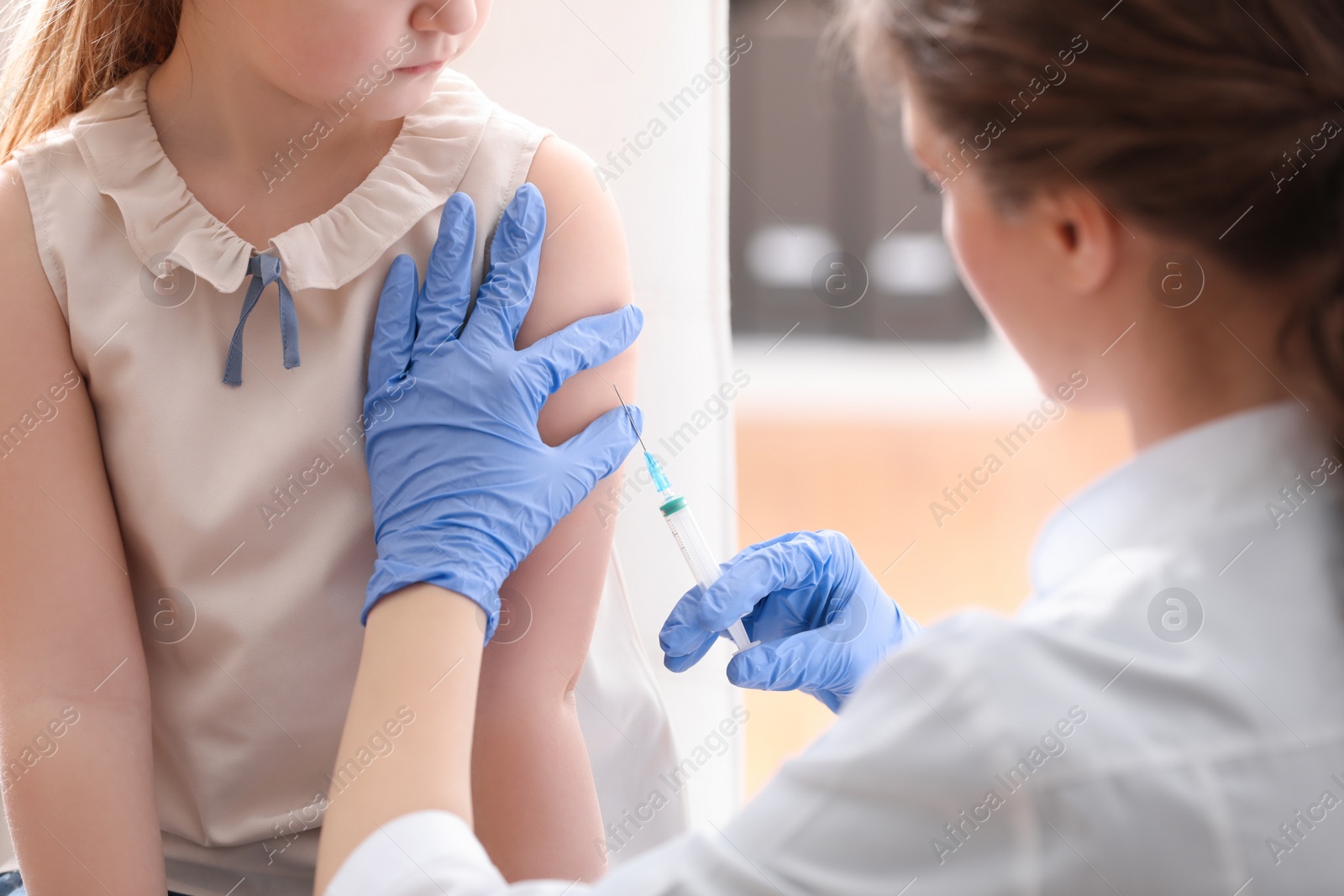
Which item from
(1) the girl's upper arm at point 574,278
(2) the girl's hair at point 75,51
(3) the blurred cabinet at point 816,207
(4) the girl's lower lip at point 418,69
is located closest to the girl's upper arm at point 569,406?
(1) the girl's upper arm at point 574,278

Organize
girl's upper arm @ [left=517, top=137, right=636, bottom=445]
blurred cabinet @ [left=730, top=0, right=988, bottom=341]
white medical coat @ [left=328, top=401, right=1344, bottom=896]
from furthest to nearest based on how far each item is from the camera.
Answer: blurred cabinet @ [left=730, top=0, right=988, bottom=341] → girl's upper arm @ [left=517, top=137, right=636, bottom=445] → white medical coat @ [left=328, top=401, right=1344, bottom=896]

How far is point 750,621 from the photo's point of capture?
111 cm

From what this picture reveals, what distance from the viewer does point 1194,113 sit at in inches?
23.7

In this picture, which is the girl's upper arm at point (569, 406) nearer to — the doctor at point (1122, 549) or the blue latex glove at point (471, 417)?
the blue latex glove at point (471, 417)

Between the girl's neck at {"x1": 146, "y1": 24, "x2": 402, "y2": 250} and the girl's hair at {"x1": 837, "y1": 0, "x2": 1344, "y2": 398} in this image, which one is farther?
the girl's neck at {"x1": 146, "y1": 24, "x2": 402, "y2": 250}

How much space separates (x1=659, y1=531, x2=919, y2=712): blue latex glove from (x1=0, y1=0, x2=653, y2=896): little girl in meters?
0.11

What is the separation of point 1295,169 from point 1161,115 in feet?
0.26

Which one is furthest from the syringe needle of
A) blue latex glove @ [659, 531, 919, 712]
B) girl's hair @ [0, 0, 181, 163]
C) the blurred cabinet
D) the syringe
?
the blurred cabinet

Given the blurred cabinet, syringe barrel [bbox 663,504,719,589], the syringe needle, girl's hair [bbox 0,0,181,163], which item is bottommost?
the blurred cabinet

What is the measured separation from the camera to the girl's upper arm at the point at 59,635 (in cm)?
92

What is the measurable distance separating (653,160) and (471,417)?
515 millimetres

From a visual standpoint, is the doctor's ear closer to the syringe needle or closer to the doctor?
the doctor

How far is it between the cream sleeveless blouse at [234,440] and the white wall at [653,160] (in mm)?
334

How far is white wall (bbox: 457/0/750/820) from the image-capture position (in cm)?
130
